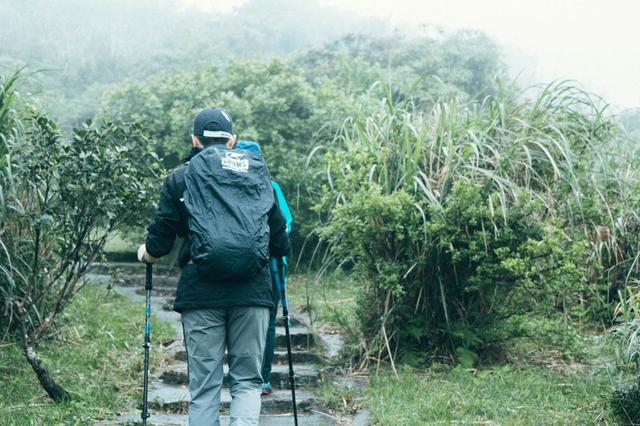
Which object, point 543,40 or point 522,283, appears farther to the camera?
point 543,40

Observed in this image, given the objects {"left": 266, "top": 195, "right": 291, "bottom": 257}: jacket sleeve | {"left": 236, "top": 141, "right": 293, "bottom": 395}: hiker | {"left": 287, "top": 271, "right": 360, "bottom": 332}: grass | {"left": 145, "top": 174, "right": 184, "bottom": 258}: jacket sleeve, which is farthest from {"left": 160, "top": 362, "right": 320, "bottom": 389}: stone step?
{"left": 145, "top": 174, "right": 184, "bottom": 258}: jacket sleeve

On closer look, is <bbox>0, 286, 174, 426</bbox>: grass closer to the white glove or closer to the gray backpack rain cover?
the white glove

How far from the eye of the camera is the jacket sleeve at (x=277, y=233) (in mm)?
4496

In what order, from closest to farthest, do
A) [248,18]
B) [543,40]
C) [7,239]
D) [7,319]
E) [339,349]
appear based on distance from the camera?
[7,239]
[7,319]
[339,349]
[543,40]
[248,18]

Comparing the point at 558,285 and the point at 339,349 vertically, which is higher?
the point at 558,285

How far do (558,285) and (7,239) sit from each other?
4464 millimetres

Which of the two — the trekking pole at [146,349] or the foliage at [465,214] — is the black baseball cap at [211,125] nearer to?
the trekking pole at [146,349]

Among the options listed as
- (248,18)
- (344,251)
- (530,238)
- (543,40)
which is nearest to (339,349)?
(344,251)

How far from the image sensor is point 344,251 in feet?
23.7

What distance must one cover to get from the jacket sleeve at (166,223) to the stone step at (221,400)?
2.05 meters

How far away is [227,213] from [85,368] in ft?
10.8

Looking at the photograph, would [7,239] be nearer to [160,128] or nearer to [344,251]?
[344,251]

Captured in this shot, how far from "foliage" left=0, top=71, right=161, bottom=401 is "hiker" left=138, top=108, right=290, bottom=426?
50.0 inches

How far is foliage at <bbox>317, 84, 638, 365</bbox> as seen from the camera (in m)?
6.65
